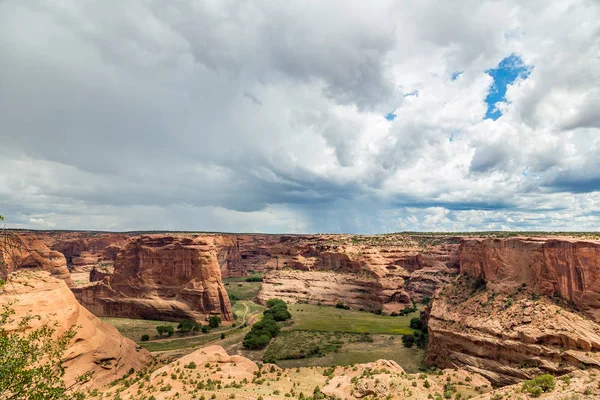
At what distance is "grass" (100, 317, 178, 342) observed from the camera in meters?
51.5

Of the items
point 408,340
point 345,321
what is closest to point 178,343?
point 345,321

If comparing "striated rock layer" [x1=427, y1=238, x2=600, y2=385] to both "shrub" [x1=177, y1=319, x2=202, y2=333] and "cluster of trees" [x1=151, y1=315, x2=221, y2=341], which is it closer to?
"cluster of trees" [x1=151, y1=315, x2=221, y2=341]

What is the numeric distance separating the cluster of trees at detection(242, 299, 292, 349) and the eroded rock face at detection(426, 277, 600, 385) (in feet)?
79.0

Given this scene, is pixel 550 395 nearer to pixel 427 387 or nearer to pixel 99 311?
pixel 427 387

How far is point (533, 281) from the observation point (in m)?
34.1

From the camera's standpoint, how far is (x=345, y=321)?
64500 mm

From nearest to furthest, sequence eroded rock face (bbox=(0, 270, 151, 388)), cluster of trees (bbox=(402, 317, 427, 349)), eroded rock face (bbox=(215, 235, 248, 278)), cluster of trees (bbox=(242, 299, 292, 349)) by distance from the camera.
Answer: eroded rock face (bbox=(0, 270, 151, 388)), cluster of trees (bbox=(242, 299, 292, 349)), cluster of trees (bbox=(402, 317, 427, 349)), eroded rock face (bbox=(215, 235, 248, 278))

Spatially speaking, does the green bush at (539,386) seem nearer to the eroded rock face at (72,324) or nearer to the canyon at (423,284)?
the canyon at (423,284)

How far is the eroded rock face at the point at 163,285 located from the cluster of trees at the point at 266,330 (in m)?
8.59

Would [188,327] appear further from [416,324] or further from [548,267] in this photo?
[548,267]

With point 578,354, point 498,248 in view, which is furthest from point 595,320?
point 498,248

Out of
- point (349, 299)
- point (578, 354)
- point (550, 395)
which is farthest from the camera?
point (349, 299)

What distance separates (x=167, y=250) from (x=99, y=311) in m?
17.2

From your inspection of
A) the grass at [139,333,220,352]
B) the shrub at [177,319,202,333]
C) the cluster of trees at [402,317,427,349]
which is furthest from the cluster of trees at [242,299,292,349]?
the cluster of trees at [402,317,427,349]
